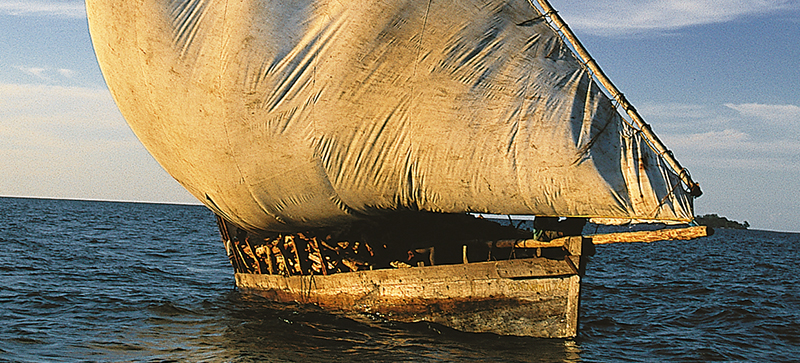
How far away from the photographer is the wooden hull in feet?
32.4

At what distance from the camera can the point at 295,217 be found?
38.1 ft

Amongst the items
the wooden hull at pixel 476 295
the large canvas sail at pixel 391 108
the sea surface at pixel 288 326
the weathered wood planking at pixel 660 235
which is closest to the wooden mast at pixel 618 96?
the large canvas sail at pixel 391 108

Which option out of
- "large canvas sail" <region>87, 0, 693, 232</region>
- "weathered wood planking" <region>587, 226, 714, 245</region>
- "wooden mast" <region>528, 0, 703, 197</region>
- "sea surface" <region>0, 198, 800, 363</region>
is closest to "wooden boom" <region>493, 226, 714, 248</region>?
"weathered wood planking" <region>587, 226, 714, 245</region>

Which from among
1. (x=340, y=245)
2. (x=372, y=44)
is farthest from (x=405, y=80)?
(x=340, y=245)

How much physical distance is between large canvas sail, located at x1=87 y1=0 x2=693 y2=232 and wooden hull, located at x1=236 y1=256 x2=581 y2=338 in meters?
1.07

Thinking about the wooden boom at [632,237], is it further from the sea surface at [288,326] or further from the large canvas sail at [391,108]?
the sea surface at [288,326]

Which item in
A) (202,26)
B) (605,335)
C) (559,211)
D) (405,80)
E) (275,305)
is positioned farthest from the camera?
(275,305)

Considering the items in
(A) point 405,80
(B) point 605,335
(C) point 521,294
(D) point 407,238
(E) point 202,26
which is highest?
(E) point 202,26

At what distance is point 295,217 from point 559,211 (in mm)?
4528

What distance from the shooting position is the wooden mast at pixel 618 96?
8.59 metres

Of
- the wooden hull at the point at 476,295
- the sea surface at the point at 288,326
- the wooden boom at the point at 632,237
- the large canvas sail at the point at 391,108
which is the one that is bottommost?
the sea surface at the point at 288,326

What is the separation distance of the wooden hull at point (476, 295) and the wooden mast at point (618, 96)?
188cm

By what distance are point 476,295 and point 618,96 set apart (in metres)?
3.56

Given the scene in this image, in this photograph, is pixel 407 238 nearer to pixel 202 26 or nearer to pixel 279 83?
pixel 279 83
